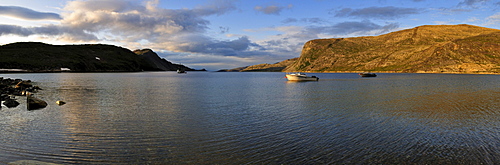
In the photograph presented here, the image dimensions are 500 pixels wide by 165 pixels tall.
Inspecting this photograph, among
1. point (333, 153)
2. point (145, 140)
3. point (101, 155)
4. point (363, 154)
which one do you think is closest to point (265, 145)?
point (333, 153)

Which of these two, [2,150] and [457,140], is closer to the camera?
[2,150]

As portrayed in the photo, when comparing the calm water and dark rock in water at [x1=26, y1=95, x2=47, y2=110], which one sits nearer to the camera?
the calm water

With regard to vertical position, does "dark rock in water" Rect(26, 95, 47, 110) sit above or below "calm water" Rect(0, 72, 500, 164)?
above

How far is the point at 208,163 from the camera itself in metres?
11.7

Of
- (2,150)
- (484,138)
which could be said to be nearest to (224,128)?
(2,150)

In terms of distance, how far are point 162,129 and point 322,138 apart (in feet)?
34.8

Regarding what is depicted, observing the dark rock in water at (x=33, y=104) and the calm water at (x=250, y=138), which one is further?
the dark rock in water at (x=33, y=104)

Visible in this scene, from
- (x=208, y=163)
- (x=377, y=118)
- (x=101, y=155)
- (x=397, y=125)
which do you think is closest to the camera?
(x=208, y=163)

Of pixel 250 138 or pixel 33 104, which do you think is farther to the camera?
pixel 33 104

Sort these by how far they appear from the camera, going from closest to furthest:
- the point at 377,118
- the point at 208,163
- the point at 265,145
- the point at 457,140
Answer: the point at 208,163 → the point at 265,145 → the point at 457,140 → the point at 377,118

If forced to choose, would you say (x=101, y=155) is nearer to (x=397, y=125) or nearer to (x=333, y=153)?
(x=333, y=153)

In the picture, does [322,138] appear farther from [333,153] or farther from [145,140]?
[145,140]

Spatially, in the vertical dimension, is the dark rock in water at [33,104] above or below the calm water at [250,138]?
above

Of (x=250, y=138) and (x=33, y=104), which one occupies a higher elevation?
(x=33, y=104)
